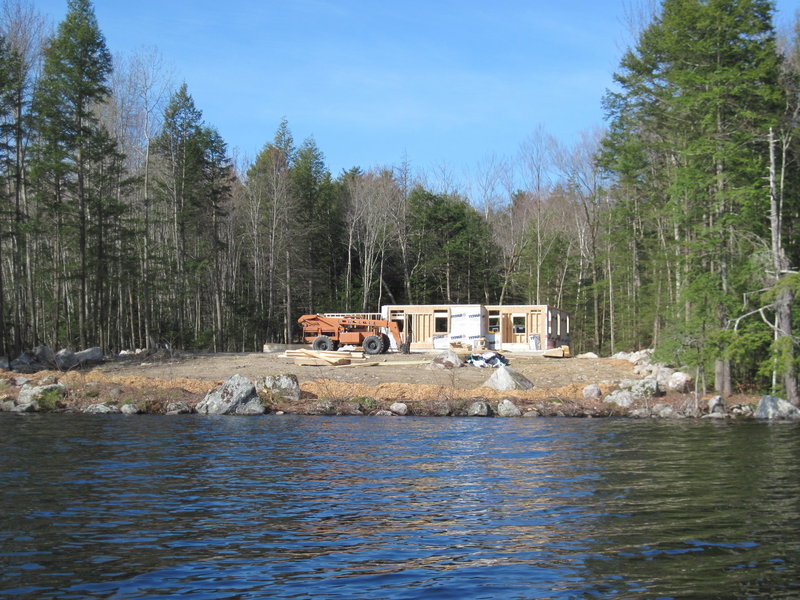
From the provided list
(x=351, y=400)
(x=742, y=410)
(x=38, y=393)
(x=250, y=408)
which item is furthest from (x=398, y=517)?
(x=38, y=393)

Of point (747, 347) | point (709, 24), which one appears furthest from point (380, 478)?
point (709, 24)

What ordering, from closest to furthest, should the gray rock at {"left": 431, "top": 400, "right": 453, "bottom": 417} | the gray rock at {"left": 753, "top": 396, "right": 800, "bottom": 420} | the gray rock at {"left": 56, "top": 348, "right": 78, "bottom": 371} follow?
1. the gray rock at {"left": 753, "top": 396, "right": 800, "bottom": 420}
2. the gray rock at {"left": 431, "top": 400, "right": 453, "bottom": 417}
3. the gray rock at {"left": 56, "top": 348, "right": 78, "bottom": 371}

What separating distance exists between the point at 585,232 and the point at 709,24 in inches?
1198

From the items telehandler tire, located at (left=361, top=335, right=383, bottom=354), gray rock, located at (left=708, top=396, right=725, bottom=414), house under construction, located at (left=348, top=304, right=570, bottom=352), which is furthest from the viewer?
house under construction, located at (left=348, top=304, right=570, bottom=352)

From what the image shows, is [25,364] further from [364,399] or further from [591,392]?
[591,392]

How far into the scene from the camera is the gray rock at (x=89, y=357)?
30.0m

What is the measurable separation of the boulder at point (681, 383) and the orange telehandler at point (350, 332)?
46.9 feet

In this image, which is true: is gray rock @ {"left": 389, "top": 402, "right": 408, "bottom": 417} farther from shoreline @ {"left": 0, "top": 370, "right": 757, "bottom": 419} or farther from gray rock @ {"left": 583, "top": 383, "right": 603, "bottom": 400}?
gray rock @ {"left": 583, "top": 383, "right": 603, "bottom": 400}

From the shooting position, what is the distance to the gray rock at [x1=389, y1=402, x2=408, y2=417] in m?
22.5

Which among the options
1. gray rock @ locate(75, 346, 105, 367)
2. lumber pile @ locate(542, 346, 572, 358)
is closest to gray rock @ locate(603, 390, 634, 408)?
lumber pile @ locate(542, 346, 572, 358)

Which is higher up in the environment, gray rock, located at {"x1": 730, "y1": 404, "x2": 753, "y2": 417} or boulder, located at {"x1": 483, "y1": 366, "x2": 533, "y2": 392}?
boulder, located at {"x1": 483, "y1": 366, "x2": 533, "y2": 392}

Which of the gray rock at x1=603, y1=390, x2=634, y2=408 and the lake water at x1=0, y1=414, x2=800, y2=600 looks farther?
the gray rock at x1=603, y1=390, x2=634, y2=408

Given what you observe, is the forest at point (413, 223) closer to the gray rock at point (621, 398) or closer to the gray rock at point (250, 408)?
the gray rock at point (621, 398)

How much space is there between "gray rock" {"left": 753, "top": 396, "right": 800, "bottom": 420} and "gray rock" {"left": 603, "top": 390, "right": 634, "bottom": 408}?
3.60 metres
